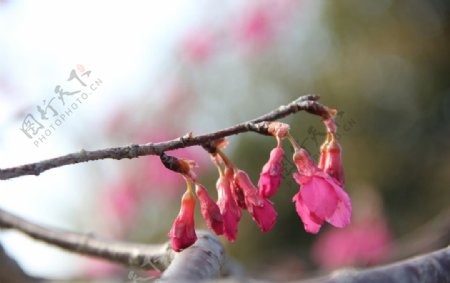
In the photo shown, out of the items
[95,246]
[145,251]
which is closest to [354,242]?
[95,246]

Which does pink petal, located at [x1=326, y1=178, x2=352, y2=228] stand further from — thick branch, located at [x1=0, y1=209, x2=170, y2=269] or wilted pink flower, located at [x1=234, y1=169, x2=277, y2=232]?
thick branch, located at [x1=0, y1=209, x2=170, y2=269]

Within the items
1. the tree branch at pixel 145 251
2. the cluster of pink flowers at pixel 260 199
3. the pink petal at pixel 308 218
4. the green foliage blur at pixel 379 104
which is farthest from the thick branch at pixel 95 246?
the green foliage blur at pixel 379 104

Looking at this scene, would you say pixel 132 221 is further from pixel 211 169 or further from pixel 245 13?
pixel 245 13

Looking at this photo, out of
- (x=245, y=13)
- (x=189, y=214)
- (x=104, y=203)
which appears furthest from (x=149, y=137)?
(x=189, y=214)

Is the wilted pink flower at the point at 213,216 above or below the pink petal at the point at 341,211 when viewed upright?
above

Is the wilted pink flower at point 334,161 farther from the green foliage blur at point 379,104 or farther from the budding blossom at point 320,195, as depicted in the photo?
the green foliage blur at point 379,104

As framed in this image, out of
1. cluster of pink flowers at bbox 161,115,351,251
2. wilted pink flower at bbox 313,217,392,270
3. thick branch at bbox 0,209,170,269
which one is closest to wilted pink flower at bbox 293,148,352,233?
cluster of pink flowers at bbox 161,115,351,251

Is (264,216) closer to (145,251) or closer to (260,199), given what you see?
(260,199)
